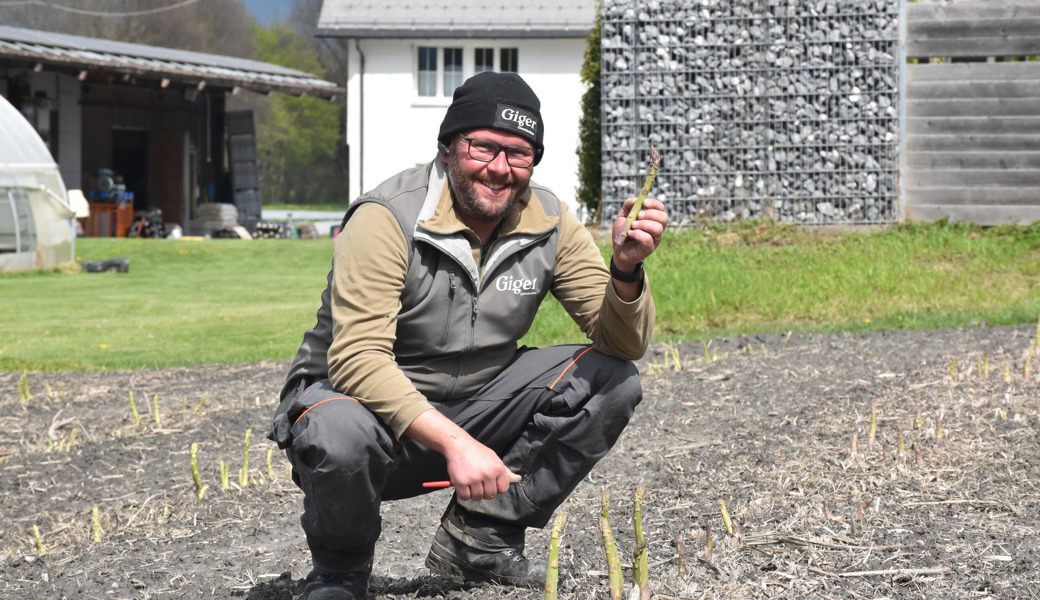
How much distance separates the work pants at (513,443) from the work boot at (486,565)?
0.03 m

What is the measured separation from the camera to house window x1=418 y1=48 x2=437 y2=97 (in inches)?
875

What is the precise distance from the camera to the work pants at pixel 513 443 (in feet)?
9.53

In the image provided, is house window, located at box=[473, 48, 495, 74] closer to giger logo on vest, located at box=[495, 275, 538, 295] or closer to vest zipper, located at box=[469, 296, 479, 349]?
giger logo on vest, located at box=[495, 275, 538, 295]

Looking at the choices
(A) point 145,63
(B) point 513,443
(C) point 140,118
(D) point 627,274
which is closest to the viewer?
(D) point 627,274

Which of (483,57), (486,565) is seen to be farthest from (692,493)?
(483,57)

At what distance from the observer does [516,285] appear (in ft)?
10.4

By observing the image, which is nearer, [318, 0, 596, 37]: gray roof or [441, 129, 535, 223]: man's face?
[441, 129, 535, 223]: man's face

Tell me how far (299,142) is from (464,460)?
195 feet

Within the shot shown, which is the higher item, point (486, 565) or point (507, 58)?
point (507, 58)

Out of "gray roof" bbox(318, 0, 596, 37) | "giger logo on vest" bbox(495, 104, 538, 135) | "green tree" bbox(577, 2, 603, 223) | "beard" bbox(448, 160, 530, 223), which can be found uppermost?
"gray roof" bbox(318, 0, 596, 37)

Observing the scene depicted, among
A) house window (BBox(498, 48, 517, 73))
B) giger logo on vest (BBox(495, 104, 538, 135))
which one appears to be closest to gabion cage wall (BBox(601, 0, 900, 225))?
giger logo on vest (BBox(495, 104, 538, 135))

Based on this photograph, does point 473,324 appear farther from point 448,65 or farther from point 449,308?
point 448,65

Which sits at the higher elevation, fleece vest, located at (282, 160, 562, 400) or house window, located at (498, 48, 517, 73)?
house window, located at (498, 48, 517, 73)

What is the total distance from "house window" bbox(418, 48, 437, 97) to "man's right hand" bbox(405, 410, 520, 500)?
2009 centimetres
